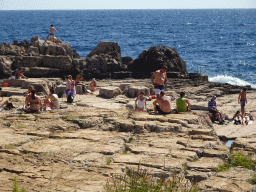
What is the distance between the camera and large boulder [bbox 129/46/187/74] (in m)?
25.6

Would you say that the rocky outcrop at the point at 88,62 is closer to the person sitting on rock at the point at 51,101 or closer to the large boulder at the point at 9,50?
the large boulder at the point at 9,50

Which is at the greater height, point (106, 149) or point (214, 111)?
point (106, 149)

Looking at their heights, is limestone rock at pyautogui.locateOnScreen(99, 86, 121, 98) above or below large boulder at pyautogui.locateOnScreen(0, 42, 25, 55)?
below

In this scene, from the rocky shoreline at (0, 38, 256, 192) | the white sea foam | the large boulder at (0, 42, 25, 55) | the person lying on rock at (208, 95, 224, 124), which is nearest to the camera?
the rocky shoreline at (0, 38, 256, 192)

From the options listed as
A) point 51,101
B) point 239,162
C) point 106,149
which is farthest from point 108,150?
point 51,101

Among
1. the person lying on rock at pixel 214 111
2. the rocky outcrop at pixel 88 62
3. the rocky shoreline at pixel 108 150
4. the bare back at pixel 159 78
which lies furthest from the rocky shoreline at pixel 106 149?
the rocky outcrop at pixel 88 62

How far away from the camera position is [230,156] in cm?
634

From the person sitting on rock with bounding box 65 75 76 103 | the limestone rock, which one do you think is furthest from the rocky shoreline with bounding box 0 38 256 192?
the limestone rock

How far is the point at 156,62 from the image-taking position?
84.5 feet

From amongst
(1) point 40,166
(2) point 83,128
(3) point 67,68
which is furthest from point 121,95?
(1) point 40,166

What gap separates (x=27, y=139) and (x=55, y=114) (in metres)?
1.93

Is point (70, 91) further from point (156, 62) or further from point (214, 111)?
point (156, 62)

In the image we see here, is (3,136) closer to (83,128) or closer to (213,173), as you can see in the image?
(83,128)

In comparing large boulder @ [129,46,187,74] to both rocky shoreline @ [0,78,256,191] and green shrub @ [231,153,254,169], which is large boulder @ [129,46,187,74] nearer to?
rocky shoreline @ [0,78,256,191]
